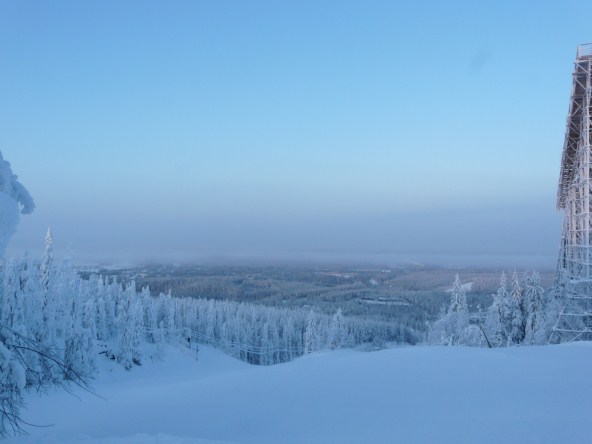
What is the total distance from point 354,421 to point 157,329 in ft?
172

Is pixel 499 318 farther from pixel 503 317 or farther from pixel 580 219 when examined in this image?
pixel 580 219

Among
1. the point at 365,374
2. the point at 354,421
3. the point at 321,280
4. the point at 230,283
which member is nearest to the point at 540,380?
the point at 365,374

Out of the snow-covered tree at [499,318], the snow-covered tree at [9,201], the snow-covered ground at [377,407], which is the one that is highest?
the snow-covered tree at [9,201]

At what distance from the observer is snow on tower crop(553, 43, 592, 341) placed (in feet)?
57.8

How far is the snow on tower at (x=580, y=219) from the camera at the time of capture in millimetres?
17609

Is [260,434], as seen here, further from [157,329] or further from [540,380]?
[157,329]

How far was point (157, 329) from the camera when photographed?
179 ft

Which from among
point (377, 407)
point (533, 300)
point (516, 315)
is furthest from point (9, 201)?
point (533, 300)

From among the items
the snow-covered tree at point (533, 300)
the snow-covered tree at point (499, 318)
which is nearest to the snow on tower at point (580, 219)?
the snow-covered tree at point (533, 300)

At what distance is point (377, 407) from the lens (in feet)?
22.6

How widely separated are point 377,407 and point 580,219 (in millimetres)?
16332

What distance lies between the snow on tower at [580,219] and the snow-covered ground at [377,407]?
8595 millimetres

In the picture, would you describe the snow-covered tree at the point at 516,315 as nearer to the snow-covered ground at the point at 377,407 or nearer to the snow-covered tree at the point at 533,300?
the snow-covered tree at the point at 533,300

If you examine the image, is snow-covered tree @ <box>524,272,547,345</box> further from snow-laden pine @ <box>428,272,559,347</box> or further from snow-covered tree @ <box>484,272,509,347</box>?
snow-covered tree @ <box>484,272,509,347</box>
